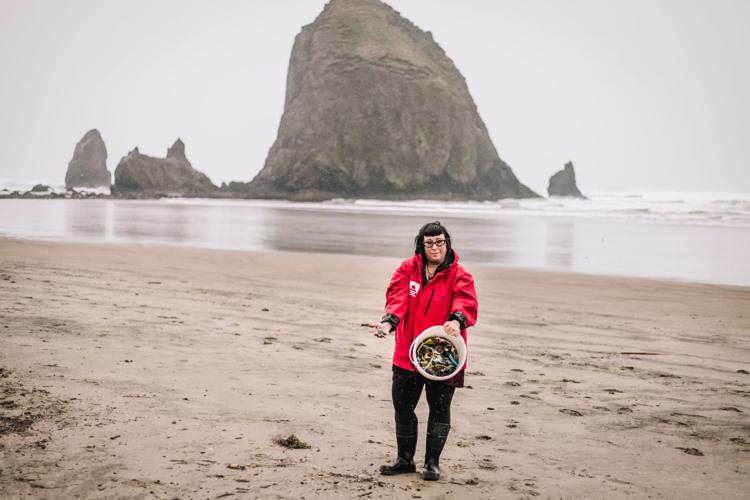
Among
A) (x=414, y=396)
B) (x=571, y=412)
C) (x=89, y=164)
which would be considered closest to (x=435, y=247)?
(x=414, y=396)

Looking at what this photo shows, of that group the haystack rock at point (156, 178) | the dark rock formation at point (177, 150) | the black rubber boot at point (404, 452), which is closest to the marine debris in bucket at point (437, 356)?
the black rubber boot at point (404, 452)

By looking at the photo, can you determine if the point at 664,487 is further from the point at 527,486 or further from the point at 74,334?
the point at 74,334

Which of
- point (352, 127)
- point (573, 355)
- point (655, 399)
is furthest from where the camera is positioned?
point (352, 127)

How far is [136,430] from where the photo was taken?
170 inches

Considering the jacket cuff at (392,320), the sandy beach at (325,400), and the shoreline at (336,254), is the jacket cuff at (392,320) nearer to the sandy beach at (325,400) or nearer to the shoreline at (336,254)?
the sandy beach at (325,400)

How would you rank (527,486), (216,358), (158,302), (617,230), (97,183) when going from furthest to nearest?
(97,183) → (617,230) → (158,302) → (216,358) → (527,486)

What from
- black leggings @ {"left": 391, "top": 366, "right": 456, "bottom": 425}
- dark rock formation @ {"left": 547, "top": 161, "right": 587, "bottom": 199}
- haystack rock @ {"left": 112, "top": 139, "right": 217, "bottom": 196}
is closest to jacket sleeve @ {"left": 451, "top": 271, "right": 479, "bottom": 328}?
black leggings @ {"left": 391, "top": 366, "right": 456, "bottom": 425}

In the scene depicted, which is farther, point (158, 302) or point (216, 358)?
point (158, 302)

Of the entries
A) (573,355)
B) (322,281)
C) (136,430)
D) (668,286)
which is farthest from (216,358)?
(668,286)

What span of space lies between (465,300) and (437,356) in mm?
376

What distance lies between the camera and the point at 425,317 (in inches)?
161

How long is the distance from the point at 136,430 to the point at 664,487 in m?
3.28

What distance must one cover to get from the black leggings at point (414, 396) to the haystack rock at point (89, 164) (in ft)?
560

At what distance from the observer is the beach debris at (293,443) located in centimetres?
427
